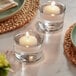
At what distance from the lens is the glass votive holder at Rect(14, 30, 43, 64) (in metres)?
0.76

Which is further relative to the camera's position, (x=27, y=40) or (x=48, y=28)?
(x=48, y=28)

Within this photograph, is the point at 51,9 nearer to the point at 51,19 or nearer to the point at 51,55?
the point at 51,19

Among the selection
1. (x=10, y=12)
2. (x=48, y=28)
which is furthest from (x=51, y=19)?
(x=10, y=12)

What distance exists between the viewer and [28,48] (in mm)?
758

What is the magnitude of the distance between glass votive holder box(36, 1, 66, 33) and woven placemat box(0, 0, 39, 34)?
0.15ft

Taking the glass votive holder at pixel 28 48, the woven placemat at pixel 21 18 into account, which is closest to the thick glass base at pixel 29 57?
the glass votive holder at pixel 28 48

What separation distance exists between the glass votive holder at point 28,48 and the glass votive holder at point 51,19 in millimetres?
110

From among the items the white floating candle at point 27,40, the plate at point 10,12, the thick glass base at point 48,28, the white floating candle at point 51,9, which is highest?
the white floating candle at point 51,9

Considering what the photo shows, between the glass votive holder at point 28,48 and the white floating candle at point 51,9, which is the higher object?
the white floating candle at point 51,9

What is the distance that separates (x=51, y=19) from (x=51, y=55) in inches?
5.4

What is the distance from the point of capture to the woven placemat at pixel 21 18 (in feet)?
2.85

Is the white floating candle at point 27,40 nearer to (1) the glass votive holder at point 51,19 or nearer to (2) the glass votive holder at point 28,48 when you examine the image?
(2) the glass votive holder at point 28,48

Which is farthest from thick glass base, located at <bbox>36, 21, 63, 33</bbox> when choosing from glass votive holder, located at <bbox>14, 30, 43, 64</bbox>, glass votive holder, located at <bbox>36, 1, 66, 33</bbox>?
glass votive holder, located at <bbox>14, 30, 43, 64</bbox>

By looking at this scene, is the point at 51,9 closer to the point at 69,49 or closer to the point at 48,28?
the point at 48,28
